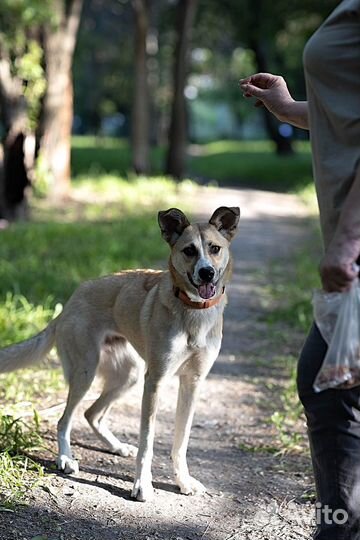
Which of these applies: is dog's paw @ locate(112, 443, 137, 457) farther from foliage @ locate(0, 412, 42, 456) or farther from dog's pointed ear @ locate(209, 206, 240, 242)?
dog's pointed ear @ locate(209, 206, 240, 242)

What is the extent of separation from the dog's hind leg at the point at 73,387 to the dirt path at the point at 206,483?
0.12 metres

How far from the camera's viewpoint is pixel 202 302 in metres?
3.86

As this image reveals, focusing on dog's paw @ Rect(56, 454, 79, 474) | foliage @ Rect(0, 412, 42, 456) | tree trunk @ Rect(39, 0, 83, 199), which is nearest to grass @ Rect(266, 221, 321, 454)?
dog's paw @ Rect(56, 454, 79, 474)

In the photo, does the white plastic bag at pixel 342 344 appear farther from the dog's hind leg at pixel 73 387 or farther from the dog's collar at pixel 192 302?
the dog's hind leg at pixel 73 387

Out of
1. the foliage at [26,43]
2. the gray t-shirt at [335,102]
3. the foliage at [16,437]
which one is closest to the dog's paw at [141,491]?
the foliage at [16,437]

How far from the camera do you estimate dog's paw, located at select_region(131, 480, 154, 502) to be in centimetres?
397

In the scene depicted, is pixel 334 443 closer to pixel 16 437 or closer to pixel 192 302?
pixel 192 302

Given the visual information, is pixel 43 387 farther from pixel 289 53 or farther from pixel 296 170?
pixel 289 53

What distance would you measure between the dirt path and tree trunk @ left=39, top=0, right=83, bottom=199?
8.01 metres

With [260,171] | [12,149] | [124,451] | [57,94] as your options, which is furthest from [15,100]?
[260,171]

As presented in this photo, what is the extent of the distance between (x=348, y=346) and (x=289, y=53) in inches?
1055

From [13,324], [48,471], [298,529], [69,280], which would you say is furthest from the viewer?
[69,280]

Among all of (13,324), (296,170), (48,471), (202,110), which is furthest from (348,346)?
(202,110)

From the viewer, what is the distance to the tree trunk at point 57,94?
13.5 meters
